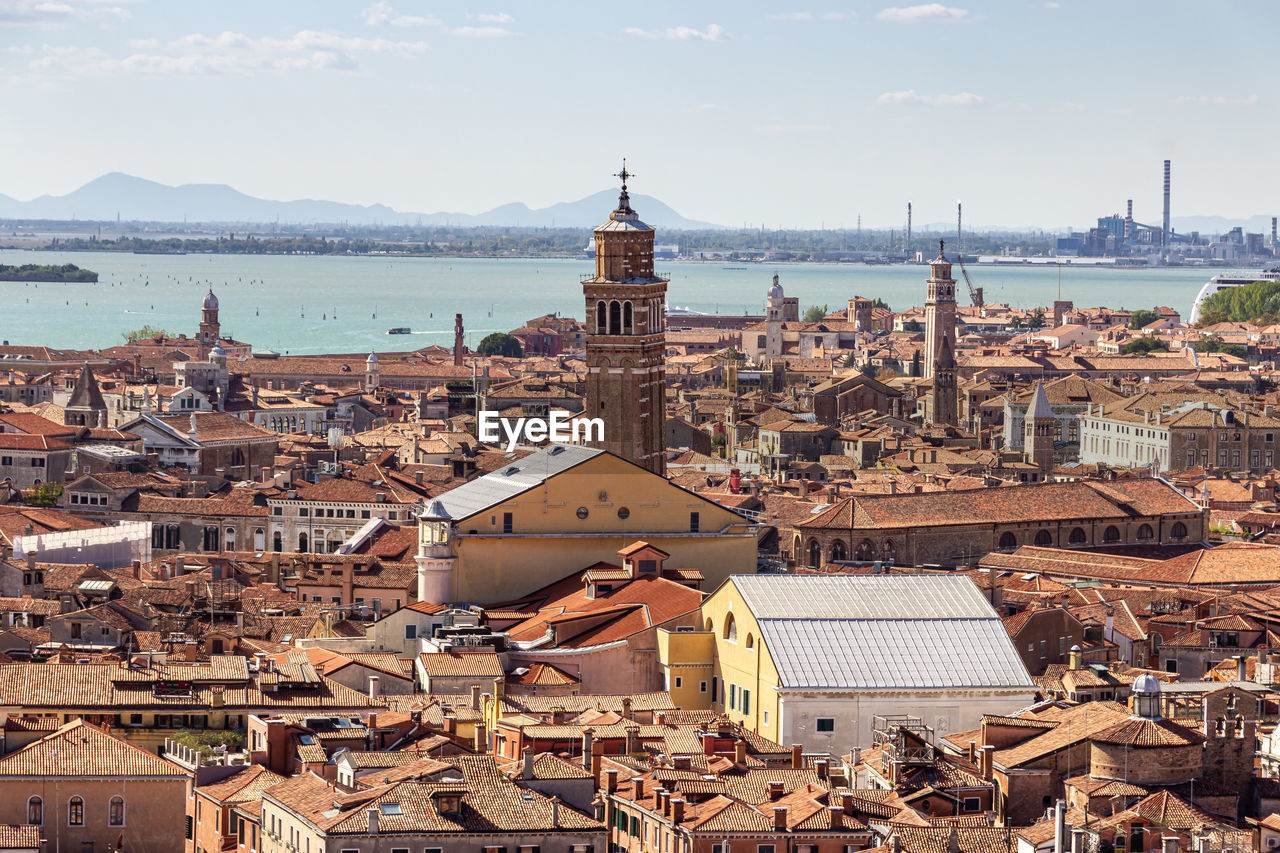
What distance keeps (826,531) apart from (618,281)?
5.84m

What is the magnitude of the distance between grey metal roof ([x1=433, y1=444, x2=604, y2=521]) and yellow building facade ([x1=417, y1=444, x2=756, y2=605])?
3cm

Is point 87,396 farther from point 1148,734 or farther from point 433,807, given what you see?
point 433,807

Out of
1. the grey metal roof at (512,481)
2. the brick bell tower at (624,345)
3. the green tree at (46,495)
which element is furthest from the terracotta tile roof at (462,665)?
the green tree at (46,495)

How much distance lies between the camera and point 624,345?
3762 centimetres

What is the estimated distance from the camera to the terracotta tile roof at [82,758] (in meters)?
20.5

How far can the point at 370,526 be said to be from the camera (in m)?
40.4

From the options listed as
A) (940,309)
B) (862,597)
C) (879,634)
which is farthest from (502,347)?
(879,634)

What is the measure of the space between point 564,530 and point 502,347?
8138 centimetres

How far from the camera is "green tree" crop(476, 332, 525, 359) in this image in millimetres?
111750

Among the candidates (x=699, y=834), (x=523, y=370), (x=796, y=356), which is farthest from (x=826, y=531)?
(x=796, y=356)

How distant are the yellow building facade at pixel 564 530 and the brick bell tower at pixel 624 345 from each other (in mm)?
6064

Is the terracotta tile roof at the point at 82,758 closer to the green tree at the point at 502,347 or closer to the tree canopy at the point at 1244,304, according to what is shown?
the green tree at the point at 502,347

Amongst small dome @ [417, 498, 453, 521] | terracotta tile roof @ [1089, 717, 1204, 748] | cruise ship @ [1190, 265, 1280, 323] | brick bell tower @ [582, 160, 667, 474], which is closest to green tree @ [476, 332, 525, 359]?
cruise ship @ [1190, 265, 1280, 323]

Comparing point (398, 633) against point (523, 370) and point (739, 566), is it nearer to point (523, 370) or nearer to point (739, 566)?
point (739, 566)
